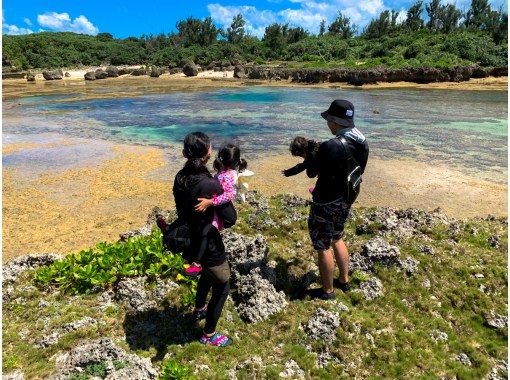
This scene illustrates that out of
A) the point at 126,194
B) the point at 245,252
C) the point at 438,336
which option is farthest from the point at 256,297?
the point at 126,194

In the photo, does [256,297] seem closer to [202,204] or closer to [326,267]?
[326,267]

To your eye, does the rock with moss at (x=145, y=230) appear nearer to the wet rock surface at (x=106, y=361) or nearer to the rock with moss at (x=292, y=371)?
the wet rock surface at (x=106, y=361)

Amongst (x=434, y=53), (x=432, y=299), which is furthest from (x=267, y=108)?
(x=434, y=53)

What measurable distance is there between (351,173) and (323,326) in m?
1.76

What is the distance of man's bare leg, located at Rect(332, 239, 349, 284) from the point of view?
4887 millimetres

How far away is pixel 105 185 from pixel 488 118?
21.0 metres

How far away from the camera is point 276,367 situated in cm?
411

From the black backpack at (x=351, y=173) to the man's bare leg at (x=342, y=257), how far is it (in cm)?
61

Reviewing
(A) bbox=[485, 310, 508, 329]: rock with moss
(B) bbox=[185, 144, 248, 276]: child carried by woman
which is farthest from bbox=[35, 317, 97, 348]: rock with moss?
(A) bbox=[485, 310, 508, 329]: rock with moss

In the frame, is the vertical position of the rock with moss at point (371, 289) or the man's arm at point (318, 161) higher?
the man's arm at point (318, 161)

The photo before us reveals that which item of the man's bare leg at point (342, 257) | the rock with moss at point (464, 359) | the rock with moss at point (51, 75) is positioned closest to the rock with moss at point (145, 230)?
the man's bare leg at point (342, 257)

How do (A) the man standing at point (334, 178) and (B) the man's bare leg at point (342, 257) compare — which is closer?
(A) the man standing at point (334, 178)

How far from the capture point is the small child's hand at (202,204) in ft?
12.1

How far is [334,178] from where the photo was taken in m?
4.48
